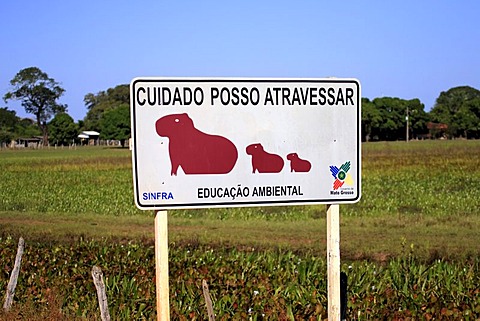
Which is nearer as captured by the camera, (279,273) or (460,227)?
(279,273)

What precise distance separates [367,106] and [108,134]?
171ft

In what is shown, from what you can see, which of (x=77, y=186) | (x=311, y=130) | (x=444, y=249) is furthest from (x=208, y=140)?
(x=77, y=186)

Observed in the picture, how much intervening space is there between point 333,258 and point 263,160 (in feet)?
2.86

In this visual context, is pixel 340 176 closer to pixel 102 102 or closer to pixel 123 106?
pixel 123 106

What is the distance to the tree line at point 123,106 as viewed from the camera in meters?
143

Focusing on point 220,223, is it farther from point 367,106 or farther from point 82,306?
point 367,106

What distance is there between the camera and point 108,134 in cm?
13000

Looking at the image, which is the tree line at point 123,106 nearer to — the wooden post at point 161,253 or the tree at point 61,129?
the tree at point 61,129

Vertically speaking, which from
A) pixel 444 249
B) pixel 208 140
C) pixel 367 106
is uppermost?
pixel 367 106

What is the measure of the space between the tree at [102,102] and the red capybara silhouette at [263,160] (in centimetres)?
15499

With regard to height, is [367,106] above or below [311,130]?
above

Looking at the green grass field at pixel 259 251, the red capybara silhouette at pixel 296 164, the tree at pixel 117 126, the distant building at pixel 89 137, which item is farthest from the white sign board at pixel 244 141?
the distant building at pixel 89 137

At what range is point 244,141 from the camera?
529 centimetres

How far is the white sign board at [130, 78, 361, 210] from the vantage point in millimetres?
5133
